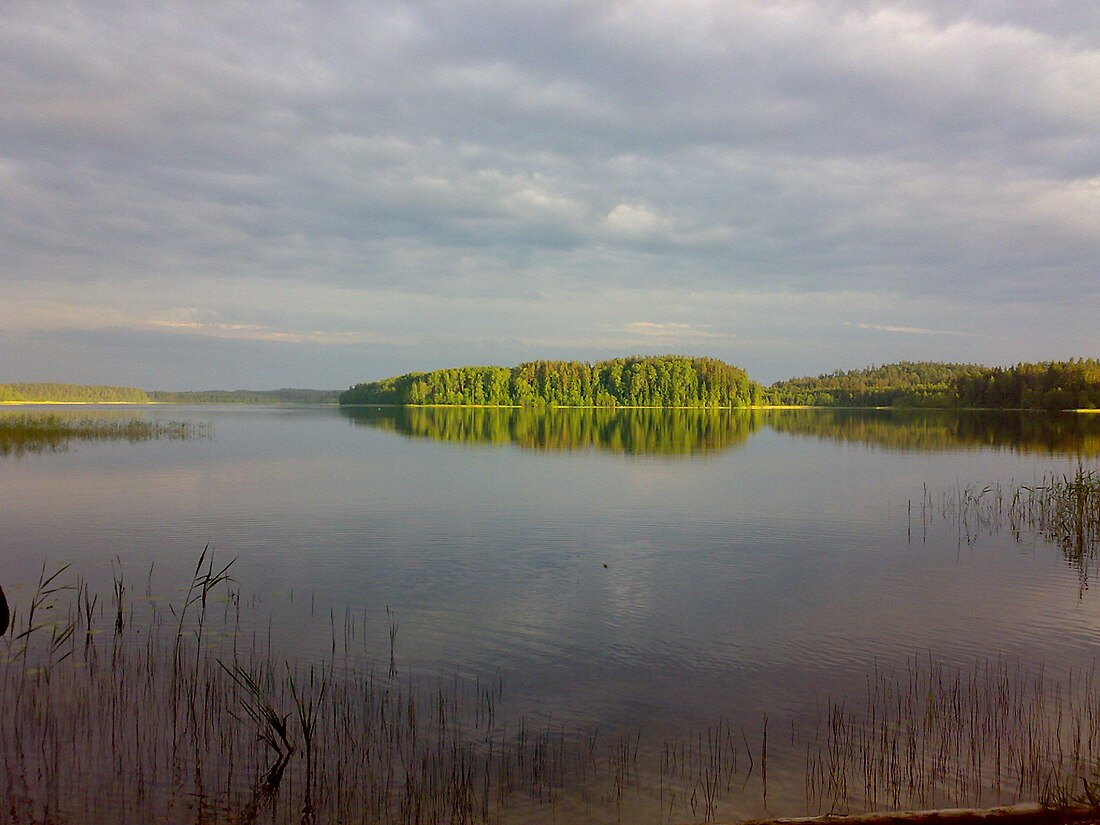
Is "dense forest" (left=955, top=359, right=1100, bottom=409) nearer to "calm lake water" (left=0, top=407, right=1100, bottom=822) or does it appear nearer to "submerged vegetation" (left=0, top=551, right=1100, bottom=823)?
"calm lake water" (left=0, top=407, right=1100, bottom=822)

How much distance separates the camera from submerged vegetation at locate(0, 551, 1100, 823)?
7504 millimetres

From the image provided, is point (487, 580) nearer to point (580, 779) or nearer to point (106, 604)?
point (106, 604)

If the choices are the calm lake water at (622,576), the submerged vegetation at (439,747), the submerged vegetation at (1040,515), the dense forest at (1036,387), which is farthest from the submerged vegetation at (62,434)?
the dense forest at (1036,387)

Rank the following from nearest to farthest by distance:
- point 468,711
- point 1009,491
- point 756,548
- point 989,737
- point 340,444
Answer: point 989,737 → point 468,711 → point 756,548 → point 1009,491 → point 340,444

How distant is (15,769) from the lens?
25.5ft

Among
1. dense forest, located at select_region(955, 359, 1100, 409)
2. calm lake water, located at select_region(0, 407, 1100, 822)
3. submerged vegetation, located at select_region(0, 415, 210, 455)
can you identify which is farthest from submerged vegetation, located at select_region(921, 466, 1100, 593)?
dense forest, located at select_region(955, 359, 1100, 409)

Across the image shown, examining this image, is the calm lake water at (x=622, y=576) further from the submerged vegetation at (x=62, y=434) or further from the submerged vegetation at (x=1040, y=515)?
the submerged vegetation at (x=62, y=434)

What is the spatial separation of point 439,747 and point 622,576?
892cm

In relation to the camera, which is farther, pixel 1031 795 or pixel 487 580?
pixel 487 580

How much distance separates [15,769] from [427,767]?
4.12 m

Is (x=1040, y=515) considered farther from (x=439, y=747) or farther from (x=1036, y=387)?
(x=1036, y=387)

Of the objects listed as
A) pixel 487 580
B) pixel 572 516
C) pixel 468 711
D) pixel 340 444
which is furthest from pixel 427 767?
pixel 340 444

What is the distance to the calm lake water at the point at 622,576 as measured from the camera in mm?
10570

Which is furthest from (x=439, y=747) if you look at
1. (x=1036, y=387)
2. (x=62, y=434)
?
(x=1036, y=387)
